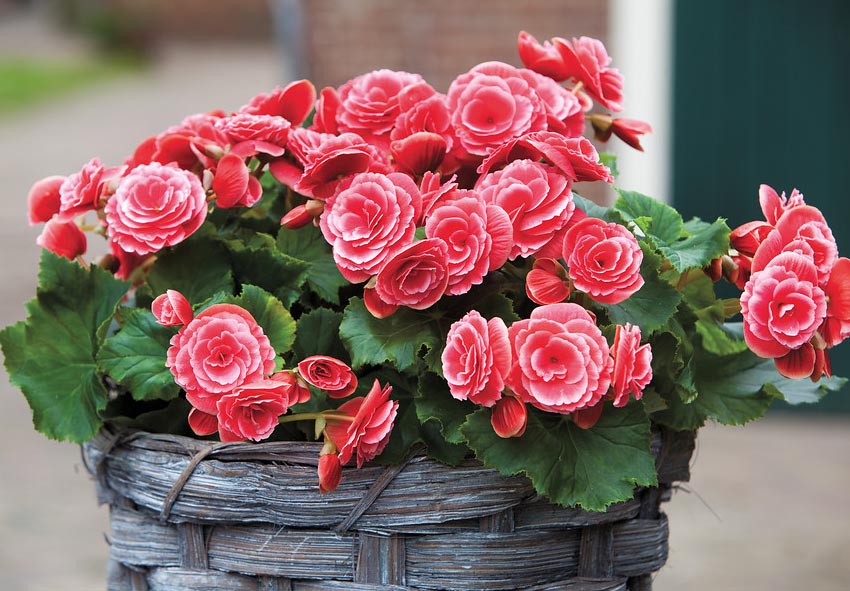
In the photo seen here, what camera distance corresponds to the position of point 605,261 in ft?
2.68

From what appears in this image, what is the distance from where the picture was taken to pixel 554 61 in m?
1.03

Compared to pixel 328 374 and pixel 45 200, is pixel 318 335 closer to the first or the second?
pixel 328 374

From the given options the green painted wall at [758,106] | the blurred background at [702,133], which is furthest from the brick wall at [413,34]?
the green painted wall at [758,106]

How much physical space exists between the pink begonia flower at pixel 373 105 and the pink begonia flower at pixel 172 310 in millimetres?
241

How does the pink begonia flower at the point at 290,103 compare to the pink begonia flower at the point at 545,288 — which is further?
the pink begonia flower at the point at 290,103

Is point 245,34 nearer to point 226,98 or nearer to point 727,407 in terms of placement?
point 226,98

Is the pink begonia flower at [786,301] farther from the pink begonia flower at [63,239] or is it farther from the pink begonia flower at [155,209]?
the pink begonia flower at [63,239]

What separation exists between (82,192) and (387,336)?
29cm

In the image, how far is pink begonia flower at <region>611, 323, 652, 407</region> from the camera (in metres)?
0.78

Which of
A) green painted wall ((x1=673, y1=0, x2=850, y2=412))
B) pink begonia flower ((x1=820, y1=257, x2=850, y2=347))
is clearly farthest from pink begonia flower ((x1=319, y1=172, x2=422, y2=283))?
green painted wall ((x1=673, y1=0, x2=850, y2=412))

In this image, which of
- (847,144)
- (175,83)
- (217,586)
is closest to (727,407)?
(217,586)

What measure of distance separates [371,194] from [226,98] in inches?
549

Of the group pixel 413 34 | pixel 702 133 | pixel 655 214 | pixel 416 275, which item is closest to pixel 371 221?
pixel 416 275

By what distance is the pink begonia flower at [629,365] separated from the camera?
2.56ft
